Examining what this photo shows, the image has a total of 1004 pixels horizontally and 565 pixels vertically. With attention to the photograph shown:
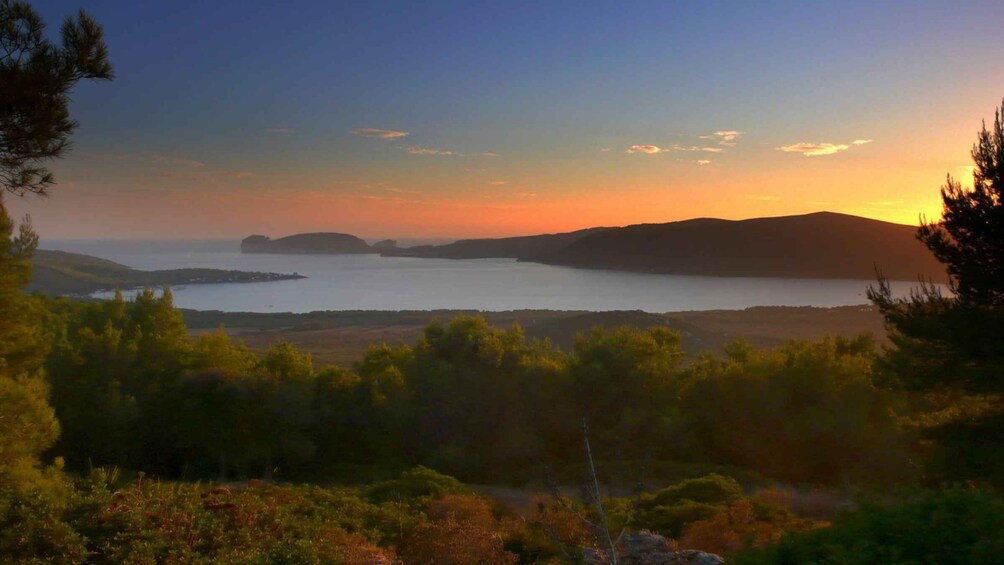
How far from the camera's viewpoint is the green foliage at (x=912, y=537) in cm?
397

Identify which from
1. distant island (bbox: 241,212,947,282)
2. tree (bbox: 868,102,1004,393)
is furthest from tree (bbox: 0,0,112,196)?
distant island (bbox: 241,212,947,282)

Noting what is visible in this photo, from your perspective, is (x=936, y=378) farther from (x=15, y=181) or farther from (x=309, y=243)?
(x=309, y=243)

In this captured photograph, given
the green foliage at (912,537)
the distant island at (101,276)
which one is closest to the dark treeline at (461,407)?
the green foliage at (912,537)

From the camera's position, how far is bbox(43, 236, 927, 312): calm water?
157 ft

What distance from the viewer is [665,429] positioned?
18594 millimetres

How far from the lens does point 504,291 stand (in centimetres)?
5741

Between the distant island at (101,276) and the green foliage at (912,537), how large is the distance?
56882mm

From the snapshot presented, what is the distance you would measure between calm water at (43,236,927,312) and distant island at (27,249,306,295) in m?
2.97

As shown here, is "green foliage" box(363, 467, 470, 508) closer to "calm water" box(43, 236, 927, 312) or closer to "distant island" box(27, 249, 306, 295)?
"calm water" box(43, 236, 927, 312)

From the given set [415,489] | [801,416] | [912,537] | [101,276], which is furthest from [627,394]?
[101,276]

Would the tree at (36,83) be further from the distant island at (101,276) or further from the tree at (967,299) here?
the distant island at (101,276)

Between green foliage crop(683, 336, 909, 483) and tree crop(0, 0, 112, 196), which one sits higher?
tree crop(0, 0, 112, 196)

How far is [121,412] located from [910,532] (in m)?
19.9

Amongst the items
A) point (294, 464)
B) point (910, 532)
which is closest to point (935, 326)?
point (910, 532)
